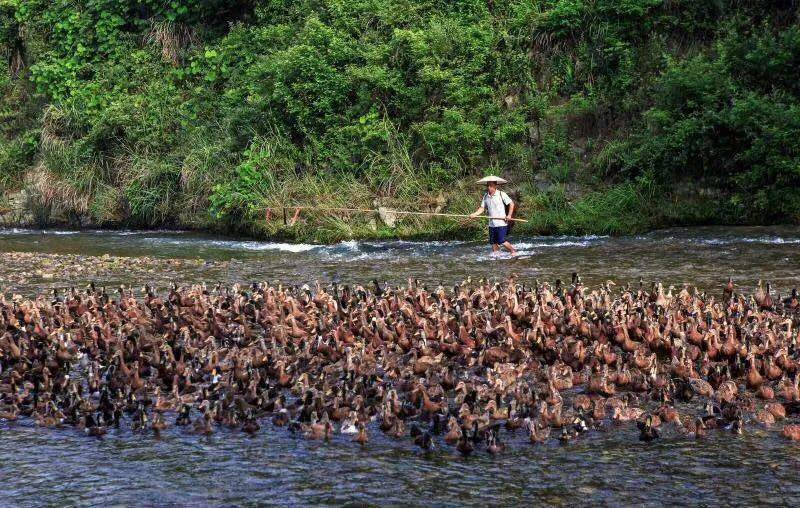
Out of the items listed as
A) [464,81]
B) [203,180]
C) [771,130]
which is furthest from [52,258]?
[771,130]

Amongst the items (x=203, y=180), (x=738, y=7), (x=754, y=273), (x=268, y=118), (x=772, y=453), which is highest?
(x=738, y=7)

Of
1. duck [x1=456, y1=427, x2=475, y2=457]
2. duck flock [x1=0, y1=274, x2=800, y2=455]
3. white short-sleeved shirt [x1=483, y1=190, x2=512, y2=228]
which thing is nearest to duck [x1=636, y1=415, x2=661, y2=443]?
duck flock [x1=0, y1=274, x2=800, y2=455]

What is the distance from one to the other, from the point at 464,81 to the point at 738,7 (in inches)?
237

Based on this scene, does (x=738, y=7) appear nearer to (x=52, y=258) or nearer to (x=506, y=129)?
(x=506, y=129)

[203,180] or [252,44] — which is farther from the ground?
[252,44]

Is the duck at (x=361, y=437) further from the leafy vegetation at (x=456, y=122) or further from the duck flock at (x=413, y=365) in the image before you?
the leafy vegetation at (x=456, y=122)

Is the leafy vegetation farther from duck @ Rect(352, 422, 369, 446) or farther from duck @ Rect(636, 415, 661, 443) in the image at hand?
duck @ Rect(352, 422, 369, 446)

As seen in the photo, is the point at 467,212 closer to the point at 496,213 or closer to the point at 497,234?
the point at 496,213

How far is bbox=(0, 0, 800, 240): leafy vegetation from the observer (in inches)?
777

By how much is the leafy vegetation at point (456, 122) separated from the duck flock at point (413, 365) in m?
7.67

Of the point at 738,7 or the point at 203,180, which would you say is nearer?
the point at 738,7

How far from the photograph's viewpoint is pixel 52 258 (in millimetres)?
19938

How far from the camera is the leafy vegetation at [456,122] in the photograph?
64.7 ft

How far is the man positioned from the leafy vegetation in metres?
1.75
